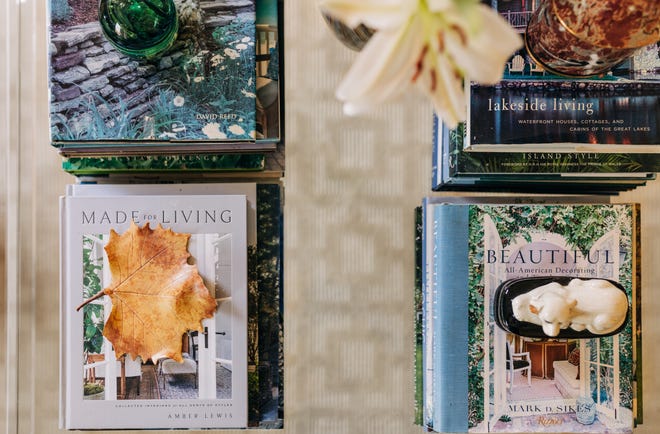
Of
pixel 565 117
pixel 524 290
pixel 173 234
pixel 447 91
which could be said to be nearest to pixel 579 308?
pixel 524 290

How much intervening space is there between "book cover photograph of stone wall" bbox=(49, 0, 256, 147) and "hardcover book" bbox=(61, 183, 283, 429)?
0.30 ft

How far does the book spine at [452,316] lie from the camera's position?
671 mm

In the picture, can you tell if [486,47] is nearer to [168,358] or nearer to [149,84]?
[149,84]

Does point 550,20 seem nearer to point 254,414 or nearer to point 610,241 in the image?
point 610,241

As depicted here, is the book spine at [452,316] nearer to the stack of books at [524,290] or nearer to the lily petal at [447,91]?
the stack of books at [524,290]

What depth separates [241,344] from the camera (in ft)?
2.32

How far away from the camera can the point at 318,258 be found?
757 millimetres

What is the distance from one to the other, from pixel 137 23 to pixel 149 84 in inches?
2.8

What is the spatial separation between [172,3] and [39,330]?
19.3 inches

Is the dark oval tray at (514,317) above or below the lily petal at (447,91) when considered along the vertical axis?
below

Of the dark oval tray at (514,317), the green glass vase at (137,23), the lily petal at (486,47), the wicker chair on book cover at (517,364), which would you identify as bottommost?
the wicker chair on book cover at (517,364)

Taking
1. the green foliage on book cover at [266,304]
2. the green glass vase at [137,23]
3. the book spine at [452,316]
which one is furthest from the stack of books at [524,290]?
the green glass vase at [137,23]

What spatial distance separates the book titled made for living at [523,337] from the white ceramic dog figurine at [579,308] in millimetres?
47

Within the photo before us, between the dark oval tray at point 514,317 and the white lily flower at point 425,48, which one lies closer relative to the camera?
the white lily flower at point 425,48
